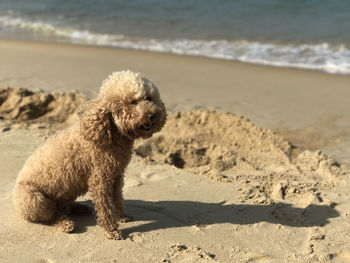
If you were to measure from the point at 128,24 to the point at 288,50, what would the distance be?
5557 millimetres

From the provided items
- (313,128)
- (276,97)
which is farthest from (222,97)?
(313,128)

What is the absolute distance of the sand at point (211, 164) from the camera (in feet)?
13.0

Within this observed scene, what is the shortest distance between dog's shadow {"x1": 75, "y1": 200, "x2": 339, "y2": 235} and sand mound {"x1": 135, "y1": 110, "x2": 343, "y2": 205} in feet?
0.72

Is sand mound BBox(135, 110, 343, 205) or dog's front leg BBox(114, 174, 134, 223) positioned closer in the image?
dog's front leg BBox(114, 174, 134, 223)

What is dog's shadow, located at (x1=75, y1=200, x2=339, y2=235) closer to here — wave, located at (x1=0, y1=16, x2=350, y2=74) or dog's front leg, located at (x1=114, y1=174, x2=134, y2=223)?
dog's front leg, located at (x1=114, y1=174, x2=134, y2=223)

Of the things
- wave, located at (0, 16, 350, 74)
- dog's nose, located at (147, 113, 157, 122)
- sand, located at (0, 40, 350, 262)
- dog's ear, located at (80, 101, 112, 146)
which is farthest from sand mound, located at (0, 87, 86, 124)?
wave, located at (0, 16, 350, 74)

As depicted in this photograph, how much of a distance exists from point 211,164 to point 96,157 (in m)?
2.18

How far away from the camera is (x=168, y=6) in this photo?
1542 centimetres

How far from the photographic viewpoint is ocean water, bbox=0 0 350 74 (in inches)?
438

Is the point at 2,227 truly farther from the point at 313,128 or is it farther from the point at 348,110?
the point at 348,110

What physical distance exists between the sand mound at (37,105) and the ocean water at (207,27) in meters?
4.86

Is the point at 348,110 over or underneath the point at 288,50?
underneath

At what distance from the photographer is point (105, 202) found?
3.95 m

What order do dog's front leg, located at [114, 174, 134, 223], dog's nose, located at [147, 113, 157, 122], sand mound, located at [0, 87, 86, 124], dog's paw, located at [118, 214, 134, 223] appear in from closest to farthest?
1. dog's nose, located at [147, 113, 157, 122]
2. dog's front leg, located at [114, 174, 134, 223]
3. dog's paw, located at [118, 214, 134, 223]
4. sand mound, located at [0, 87, 86, 124]
